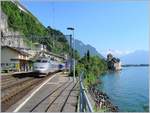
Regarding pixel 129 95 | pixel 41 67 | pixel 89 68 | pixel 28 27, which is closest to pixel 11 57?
pixel 129 95

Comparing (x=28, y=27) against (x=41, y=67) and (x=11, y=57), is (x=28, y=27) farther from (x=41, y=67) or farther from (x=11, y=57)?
(x=41, y=67)

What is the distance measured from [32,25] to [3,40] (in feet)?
174

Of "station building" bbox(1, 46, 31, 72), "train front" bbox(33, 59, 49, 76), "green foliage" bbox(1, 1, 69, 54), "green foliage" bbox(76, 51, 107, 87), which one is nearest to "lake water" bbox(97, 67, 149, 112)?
"green foliage" bbox(76, 51, 107, 87)

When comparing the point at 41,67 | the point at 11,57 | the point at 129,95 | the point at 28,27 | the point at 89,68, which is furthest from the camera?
the point at 28,27

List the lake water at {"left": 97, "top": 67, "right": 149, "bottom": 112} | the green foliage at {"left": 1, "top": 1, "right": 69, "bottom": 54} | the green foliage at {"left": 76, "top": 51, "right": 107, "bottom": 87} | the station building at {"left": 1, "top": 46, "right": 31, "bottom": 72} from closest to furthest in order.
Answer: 1. the lake water at {"left": 97, "top": 67, "right": 149, "bottom": 112}
2. the green foliage at {"left": 76, "top": 51, "right": 107, "bottom": 87}
3. the station building at {"left": 1, "top": 46, "right": 31, "bottom": 72}
4. the green foliage at {"left": 1, "top": 1, "right": 69, "bottom": 54}

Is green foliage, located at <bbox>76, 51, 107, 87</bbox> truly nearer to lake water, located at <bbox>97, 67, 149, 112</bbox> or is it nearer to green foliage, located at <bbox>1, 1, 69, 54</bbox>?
lake water, located at <bbox>97, 67, 149, 112</bbox>

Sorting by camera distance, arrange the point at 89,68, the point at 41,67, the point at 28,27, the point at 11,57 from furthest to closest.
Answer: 1. the point at 28,27
2. the point at 89,68
3. the point at 11,57
4. the point at 41,67

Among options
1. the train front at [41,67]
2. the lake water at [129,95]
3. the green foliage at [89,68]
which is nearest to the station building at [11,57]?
the green foliage at [89,68]

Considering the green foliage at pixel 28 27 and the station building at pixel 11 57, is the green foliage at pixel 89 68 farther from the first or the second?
the station building at pixel 11 57

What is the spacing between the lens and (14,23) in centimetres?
10050

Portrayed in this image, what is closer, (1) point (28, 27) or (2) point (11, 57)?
(2) point (11, 57)

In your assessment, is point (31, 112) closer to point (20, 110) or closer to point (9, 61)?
point (20, 110)

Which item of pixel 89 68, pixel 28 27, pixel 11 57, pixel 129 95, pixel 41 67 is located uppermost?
pixel 28 27

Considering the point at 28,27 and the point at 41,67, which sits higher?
the point at 28,27
